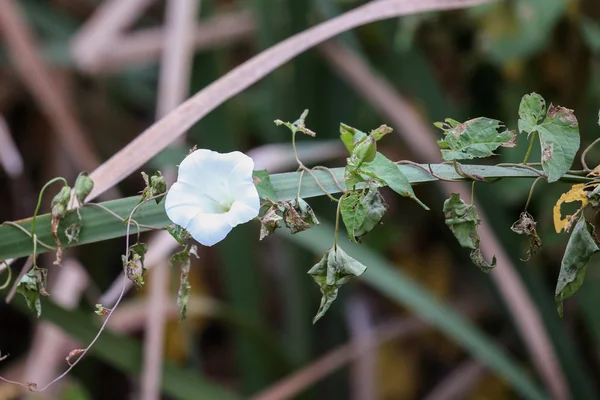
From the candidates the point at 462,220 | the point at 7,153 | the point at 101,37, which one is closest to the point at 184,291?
the point at 462,220

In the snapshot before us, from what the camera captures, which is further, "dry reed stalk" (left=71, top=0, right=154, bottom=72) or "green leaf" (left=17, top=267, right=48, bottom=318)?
"dry reed stalk" (left=71, top=0, right=154, bottom=72)

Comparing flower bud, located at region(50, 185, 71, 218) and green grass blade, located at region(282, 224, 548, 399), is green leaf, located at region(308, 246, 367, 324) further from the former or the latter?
green grass blade, located at region(282, 224, 548, 399)

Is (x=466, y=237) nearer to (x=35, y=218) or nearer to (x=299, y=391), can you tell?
(x=35, y=218)

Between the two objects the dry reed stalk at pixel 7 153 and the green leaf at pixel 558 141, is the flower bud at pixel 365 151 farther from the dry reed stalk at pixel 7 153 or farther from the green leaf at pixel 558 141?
the dry reed stalk at pixel 7 153

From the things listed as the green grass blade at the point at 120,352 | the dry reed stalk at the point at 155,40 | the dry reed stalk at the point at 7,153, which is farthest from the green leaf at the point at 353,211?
the dry reed stalk at the point at 155,40

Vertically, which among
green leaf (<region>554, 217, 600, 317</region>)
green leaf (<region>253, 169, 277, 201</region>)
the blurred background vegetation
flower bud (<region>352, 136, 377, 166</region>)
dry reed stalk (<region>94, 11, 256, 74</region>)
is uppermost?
dry reed stalk (<region>94, 11, 256, 74</region>)

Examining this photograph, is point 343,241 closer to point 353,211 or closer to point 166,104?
point 166,104

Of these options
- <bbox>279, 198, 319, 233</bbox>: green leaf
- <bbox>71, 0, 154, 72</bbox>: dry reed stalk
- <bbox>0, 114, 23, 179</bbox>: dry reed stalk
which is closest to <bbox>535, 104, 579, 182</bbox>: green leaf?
<bbox>279, 198, 319, 233</bbox>: green leaf
